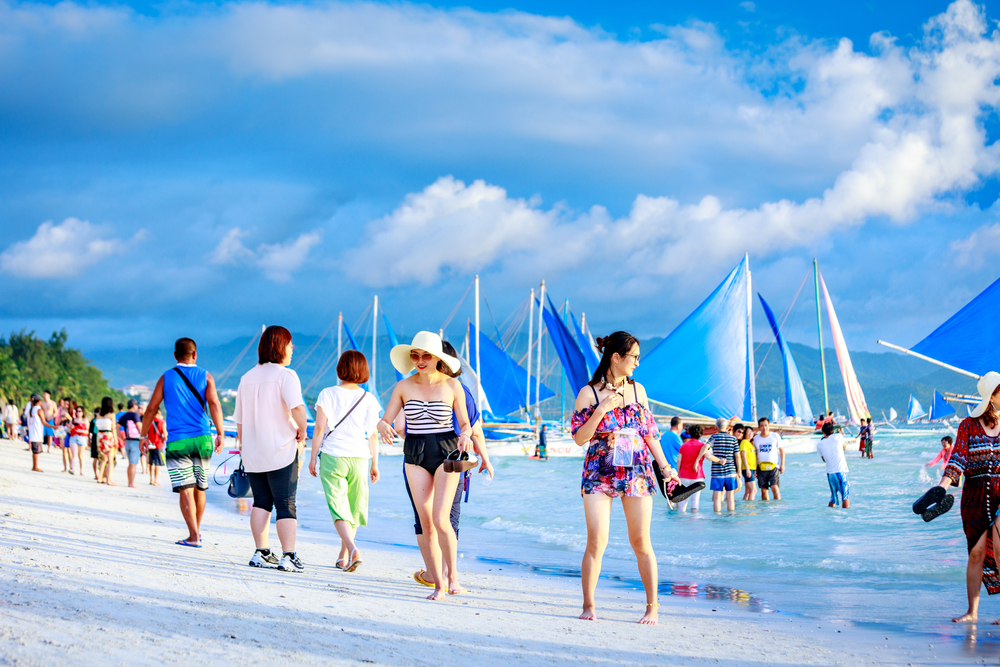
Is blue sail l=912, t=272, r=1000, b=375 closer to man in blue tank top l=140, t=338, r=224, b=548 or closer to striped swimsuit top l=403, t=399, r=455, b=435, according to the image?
striped swimsuit top l=403, t=399, r=455, b=435

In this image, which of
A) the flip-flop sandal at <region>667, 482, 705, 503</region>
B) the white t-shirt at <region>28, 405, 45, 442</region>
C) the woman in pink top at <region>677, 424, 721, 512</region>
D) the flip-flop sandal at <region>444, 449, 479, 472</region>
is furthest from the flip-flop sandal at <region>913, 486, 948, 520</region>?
the white t-shirt at <region>28, 405, 45, 442</region>

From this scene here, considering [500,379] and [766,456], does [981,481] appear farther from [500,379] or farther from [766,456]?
[500,379]

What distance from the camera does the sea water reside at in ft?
20.4

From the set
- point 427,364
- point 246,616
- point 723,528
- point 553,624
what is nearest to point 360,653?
point 246,616

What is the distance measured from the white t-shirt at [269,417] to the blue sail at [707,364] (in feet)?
84.8

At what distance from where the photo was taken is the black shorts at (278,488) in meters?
5.67

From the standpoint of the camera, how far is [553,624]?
4742 millimetres

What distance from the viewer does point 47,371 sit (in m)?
74.4

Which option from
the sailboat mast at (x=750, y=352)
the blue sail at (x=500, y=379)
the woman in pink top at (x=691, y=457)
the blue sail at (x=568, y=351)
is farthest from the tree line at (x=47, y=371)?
the woman in pink top at (x=691, y=457)

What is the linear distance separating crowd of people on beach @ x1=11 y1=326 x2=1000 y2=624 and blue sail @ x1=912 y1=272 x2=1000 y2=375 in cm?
1426

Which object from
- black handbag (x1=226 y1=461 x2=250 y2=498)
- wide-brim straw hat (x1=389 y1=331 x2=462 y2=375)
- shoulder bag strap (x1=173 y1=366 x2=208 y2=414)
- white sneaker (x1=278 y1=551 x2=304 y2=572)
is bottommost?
white sneaker (x1=278 y1=551 x2=304 y2=572)

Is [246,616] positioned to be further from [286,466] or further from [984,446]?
[984,446]

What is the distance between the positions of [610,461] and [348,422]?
7.50ft

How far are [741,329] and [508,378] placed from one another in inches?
693
